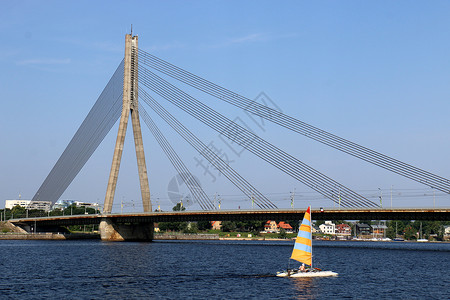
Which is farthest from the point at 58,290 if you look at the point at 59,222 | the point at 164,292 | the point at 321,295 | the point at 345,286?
the point at 59,222

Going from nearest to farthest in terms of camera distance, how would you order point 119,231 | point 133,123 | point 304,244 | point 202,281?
point 202,281 < point 304,244 < point 133,123 < point 119,231

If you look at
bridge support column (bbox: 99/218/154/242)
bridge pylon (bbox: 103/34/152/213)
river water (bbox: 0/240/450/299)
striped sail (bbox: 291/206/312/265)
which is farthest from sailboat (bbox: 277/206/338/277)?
bridge support column (bbox: 99/218/154/242)

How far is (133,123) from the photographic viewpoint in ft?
403

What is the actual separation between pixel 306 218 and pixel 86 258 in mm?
38410

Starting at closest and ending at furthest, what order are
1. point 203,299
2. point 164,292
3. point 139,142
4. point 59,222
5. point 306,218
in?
point 203,299, point 164,292, point 306,218, point 139,142, point 59,222

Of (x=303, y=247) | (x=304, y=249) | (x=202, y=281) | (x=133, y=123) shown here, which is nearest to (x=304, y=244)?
(x=303, y=247)

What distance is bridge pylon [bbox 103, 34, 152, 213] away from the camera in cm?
12269

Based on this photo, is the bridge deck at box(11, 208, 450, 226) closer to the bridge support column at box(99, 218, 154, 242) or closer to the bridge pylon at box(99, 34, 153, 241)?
the bridge support column at box(99, 218, 154, 242)

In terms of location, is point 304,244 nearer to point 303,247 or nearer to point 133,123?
point 303,247

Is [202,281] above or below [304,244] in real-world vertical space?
below

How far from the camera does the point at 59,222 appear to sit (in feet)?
560

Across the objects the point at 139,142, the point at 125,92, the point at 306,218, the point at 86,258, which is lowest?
the point at 86,258

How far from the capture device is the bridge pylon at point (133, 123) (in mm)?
122688

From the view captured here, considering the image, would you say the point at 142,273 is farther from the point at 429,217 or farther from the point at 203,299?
the point at 429,217
